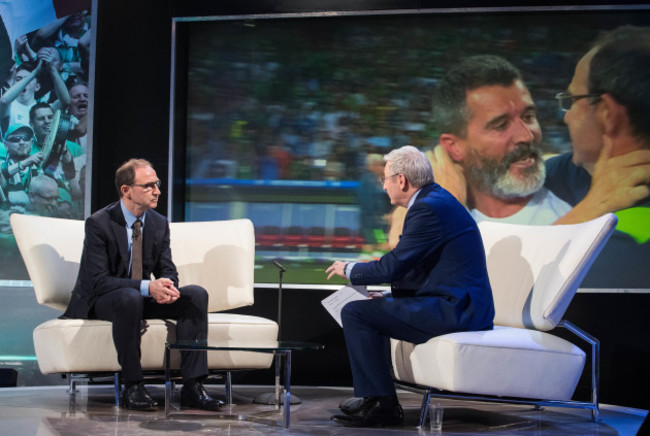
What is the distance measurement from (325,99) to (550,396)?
2.93 meters

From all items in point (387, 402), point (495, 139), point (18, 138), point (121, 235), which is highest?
point (495, 139)

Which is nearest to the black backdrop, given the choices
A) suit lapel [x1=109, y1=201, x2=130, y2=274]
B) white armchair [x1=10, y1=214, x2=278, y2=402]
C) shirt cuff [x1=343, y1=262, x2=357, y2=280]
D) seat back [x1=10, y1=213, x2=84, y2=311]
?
white armchair [x1=10, y1=214, x2=278, y2=402]

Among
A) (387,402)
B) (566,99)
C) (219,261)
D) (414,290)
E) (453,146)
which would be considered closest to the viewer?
(387,402)

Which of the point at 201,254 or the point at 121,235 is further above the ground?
the point at 121,235

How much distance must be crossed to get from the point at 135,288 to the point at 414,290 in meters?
1.47

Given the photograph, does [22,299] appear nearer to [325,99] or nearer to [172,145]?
[172,145]

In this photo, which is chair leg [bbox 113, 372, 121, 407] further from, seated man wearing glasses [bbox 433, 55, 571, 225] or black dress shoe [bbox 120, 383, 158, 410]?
seated man wearing glasses [bbox 433, 55, 571, 225]

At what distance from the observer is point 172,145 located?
5648mm

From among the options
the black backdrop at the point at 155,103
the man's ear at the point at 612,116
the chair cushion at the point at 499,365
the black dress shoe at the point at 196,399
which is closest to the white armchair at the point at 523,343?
the chair cushion at the point at 499,365

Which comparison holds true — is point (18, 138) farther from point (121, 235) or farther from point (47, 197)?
point (121, 235)

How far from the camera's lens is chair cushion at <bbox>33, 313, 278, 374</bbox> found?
13.3ft

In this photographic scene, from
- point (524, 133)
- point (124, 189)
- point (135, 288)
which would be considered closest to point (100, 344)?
point (135, 288)

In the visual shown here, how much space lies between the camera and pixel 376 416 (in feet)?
11.6

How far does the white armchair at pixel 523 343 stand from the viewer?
3.43 m
